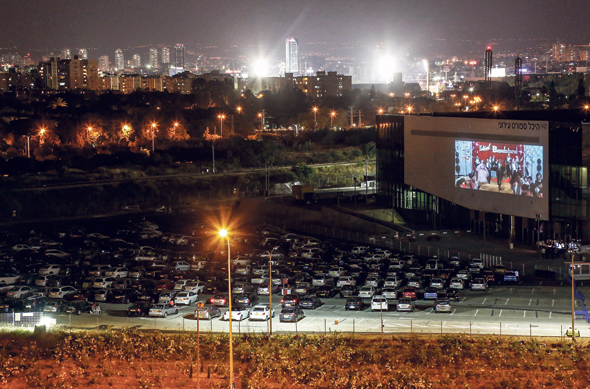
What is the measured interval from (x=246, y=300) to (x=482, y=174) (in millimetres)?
17486

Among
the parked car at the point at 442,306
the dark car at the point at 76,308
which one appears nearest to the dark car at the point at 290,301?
the parked car at the point at 442,306

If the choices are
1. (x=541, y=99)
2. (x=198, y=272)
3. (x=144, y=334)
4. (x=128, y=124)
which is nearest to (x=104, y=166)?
(x=128, y=124)

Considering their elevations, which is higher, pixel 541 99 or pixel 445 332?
pixel 541 99

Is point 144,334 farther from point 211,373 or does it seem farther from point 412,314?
point 412,314

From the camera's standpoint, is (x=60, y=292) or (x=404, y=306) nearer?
(x=404, y=306)

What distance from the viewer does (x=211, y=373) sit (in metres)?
19.0

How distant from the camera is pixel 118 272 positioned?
99.5 feet

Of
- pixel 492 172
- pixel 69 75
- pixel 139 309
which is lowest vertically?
pixel 139 309

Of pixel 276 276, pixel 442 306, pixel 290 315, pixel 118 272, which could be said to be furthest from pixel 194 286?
pixel 442 306

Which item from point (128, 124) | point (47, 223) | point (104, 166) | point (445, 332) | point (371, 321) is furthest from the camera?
point (128, 124)

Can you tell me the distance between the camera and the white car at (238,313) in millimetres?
22250

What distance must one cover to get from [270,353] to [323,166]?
144 feet

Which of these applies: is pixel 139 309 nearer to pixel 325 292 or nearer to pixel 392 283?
pixel 325 292

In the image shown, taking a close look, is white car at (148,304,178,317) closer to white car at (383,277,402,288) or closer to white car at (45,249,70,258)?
white car at (383,277,402,288)
